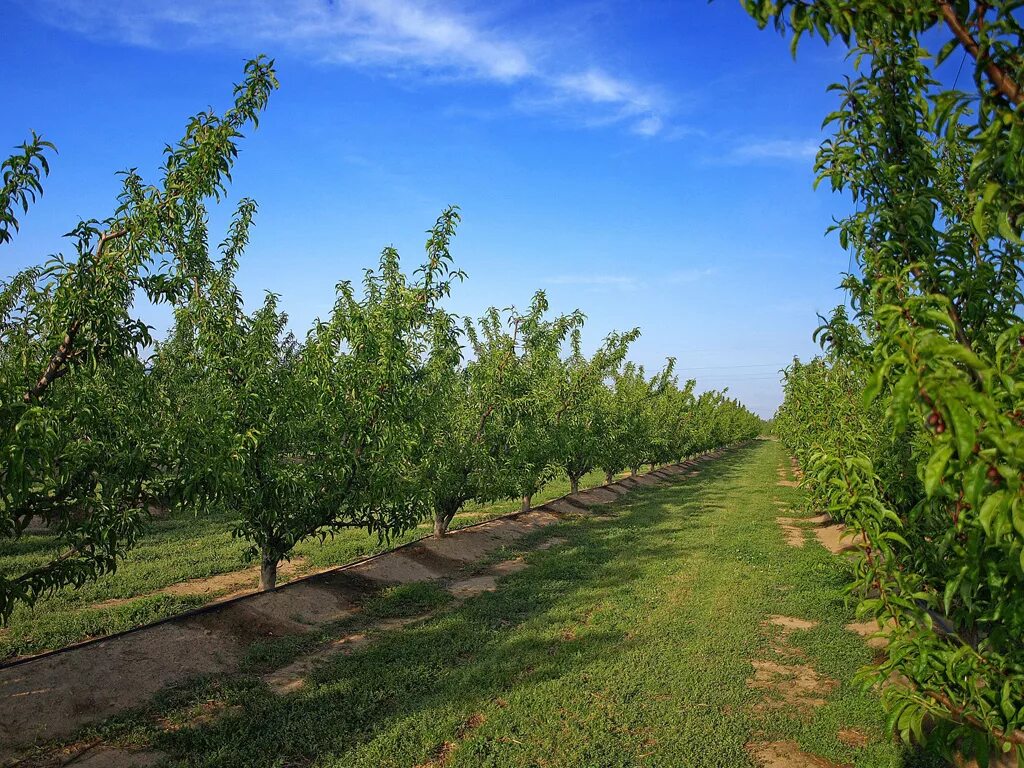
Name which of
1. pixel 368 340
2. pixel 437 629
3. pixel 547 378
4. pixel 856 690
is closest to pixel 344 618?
pixel 437 629

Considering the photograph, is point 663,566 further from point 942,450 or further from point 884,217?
point 942,450

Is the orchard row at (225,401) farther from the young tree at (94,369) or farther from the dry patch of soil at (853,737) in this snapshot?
the dry patch of soil at (853,737)

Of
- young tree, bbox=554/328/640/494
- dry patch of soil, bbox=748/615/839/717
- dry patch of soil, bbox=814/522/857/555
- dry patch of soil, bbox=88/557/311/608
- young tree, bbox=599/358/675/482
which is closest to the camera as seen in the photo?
dry patch of soil, bbox=748/615/839/717

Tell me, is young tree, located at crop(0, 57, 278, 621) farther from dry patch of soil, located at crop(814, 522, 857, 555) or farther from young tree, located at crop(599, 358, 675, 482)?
young tree, located at crop(599, 358, 675, 482)

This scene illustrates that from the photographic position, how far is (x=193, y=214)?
258 inches

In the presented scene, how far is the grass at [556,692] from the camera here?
Result: 6.06m

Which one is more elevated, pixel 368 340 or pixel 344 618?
pixel 368 340

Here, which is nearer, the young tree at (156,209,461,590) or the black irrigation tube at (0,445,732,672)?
the black irrigation tube at (0,445,732,672)

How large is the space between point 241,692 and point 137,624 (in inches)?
149

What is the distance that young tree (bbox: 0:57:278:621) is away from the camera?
5402 mm

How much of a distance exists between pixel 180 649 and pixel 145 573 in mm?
6091

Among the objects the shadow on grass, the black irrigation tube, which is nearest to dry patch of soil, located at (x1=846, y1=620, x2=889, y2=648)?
the shadow on grass

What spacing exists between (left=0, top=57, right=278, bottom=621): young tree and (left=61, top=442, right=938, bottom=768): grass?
2360mm

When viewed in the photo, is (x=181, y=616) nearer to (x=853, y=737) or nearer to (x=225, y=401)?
(x=225, y=401)
